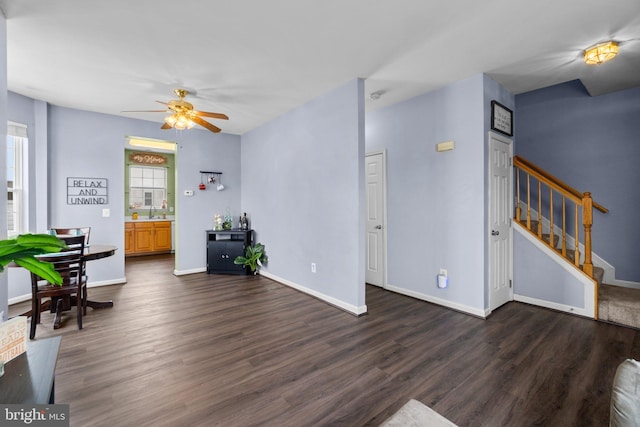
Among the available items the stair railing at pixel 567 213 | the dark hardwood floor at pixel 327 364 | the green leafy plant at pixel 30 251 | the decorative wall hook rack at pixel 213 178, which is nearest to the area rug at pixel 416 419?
the dark hardwood floor at pixel 327 364

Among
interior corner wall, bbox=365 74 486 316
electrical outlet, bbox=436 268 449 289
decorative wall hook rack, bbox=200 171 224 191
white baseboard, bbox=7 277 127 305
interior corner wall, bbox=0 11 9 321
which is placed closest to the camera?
interior corner wall, bbox=0 11 9 321

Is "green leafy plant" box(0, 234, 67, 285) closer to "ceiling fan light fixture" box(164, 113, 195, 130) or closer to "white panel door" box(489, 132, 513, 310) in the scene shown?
"ceiling fan light fixture" box(164, 113, 195, 130)

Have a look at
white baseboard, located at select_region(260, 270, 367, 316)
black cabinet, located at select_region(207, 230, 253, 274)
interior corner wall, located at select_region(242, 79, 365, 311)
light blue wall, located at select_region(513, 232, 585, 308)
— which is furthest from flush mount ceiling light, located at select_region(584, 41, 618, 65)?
black cabinet, located at select_region(207, 230, 253, 274)

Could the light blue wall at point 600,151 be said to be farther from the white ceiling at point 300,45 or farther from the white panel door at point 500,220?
the white panel door at point 500,220

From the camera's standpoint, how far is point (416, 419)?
1.04 metres

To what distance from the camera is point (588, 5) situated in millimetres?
2053

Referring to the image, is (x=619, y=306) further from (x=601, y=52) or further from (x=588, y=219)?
(x=601, y=52)

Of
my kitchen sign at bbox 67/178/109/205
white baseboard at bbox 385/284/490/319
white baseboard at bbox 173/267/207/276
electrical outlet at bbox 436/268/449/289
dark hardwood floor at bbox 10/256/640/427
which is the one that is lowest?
dark hardwood floor at bbox 10/256/640/427

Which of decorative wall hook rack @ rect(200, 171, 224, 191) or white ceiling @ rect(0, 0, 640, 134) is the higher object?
white ceiling @ rect(0, 0, 640, 134)

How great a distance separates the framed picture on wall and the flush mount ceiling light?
81 cm

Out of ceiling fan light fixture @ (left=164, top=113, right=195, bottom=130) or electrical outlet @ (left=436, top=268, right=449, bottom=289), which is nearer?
ceiling fan light fixture @ (left=164, top=113, right=195, bottom=130)

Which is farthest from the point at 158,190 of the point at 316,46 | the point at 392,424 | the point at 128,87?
the point at 392,424

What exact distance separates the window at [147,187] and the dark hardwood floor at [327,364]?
4250 mm

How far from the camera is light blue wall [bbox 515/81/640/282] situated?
140 inches
